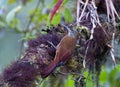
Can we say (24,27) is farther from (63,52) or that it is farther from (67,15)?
(63,52)

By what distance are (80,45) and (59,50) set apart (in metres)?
0.07

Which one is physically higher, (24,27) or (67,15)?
(67,15)

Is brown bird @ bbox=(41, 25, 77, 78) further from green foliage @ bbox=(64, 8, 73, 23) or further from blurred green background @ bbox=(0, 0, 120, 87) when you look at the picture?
green foliage @ bbox=(64, 8, 73, 23)

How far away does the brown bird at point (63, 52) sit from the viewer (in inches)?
24.3

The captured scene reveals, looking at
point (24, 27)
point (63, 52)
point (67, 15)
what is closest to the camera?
point (63, 52)

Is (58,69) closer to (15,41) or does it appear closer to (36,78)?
(36,78)

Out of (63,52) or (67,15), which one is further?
(67,15)

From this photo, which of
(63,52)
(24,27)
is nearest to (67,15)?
(63,52)

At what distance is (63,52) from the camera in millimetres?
629

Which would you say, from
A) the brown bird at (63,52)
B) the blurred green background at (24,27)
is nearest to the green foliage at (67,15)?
the blurred green background at (24,27)

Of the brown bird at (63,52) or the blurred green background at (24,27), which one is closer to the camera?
the brown bird at (63,52)

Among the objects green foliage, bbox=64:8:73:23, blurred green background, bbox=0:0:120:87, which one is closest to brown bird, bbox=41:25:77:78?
blurred green background, bbox=0:0:120:87

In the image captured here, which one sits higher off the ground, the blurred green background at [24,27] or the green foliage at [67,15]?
the green foliage at [67,15]

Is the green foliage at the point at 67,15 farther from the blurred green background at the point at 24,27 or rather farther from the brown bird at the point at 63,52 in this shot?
the brown bird at the point at 63,52
